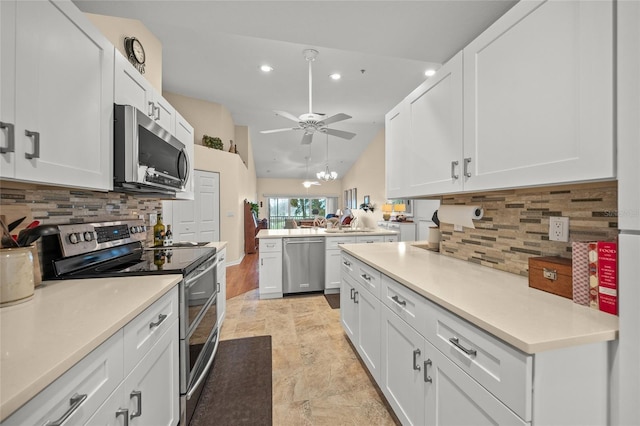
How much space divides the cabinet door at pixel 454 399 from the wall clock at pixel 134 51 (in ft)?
9.63

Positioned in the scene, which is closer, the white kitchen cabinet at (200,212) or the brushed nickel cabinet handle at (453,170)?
the brushed nickel cabinet handle at (453,170)

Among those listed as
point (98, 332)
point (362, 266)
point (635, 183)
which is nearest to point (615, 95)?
point (635, 183)

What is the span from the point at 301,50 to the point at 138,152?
2757mm

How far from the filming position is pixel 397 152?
2074 mm

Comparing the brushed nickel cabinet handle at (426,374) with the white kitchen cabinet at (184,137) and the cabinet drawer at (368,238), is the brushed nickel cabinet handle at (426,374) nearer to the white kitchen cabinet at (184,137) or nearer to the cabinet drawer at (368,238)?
the white kitchen cabinet at (184,137)

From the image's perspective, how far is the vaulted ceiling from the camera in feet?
4.50

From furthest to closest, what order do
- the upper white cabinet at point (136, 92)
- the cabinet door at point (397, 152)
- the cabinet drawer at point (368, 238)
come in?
the cabinet drawer at point (368, 238) → the cabinet door at point (397, 152) → the upper white cabinet at point (136, 92)

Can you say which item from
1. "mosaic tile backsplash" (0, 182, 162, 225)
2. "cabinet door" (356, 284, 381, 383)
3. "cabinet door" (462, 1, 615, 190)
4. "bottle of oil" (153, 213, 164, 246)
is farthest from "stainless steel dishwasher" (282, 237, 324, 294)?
"cabinet door" (462, 1, 615, 190)

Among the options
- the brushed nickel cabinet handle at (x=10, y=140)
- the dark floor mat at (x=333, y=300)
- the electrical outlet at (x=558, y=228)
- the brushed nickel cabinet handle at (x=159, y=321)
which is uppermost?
the brushed nickel cabinet handle at (x=10, y=140)

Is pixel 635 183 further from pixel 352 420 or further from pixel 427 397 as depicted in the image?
pixel 352 420

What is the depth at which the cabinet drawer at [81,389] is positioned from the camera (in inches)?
22.1

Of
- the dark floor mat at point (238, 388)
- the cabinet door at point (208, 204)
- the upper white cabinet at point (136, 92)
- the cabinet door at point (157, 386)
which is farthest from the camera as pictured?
the cabinet door at point (208, 204)

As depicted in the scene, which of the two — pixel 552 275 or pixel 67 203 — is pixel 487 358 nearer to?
pixel 552 275

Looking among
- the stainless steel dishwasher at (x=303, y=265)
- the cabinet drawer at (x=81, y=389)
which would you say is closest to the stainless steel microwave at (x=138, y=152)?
the cabinet drawer at (x=81, y=389)
